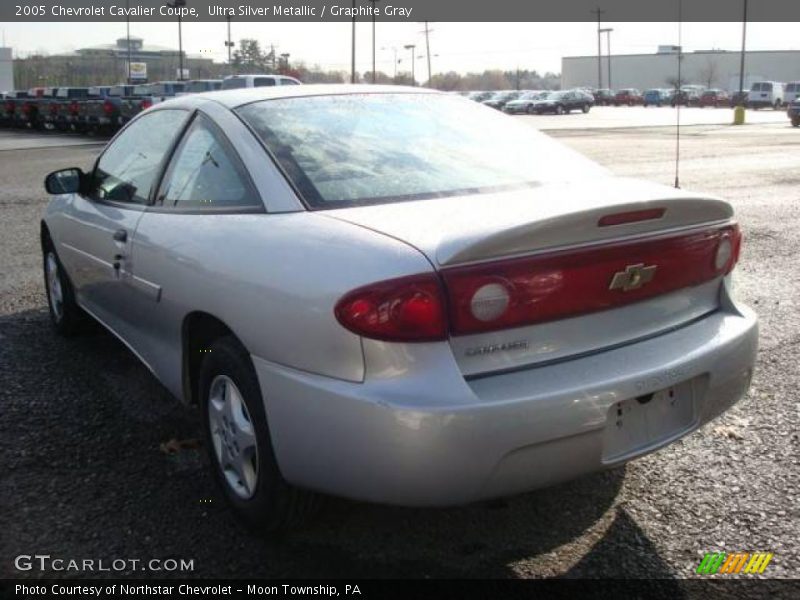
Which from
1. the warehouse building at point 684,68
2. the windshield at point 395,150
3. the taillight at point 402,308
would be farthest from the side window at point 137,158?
the warehouse building at point 684,68

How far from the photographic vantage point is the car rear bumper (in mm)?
2262

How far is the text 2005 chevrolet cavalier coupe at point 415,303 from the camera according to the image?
2318 millimetres

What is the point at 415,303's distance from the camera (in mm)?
2311

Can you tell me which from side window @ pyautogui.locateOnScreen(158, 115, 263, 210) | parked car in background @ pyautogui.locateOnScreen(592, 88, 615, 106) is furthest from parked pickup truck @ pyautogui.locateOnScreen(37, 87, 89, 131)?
parked car in background @ pyautogui.locateOnScreen(592, 88, 615, 106)

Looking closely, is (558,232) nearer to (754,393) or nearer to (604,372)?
(604,372)

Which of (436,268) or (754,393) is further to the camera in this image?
(754,393)

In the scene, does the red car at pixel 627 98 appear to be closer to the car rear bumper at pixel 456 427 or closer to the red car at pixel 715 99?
the red car at pixel 715 99

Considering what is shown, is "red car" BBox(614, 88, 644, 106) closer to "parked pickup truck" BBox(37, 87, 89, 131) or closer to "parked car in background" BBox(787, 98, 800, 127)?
"parked car in background" BBox(787, 98, 800, 127)

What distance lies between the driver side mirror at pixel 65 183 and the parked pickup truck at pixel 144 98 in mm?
20555

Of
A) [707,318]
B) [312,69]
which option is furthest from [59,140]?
[312,69]

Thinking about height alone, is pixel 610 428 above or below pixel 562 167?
below

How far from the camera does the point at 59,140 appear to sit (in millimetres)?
28344

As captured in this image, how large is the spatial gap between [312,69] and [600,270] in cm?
10647

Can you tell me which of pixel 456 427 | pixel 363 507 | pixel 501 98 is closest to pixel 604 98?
pixel 501 98
